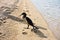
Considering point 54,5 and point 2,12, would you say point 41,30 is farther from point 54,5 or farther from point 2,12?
point 54,5

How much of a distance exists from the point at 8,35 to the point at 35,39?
3.52ft

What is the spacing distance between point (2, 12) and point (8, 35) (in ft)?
10.0

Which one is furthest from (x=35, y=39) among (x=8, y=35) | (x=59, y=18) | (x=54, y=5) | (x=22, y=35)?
(x=54, y=5)

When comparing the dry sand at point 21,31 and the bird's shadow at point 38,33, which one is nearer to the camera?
the dry sand at point 21,31

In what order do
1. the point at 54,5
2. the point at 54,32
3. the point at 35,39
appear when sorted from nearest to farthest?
the point at 35,39, the point at 54,32, the point at 54,5

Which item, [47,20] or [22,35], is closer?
[22,35]

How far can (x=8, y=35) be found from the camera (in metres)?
6.83

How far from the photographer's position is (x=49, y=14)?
408 inches

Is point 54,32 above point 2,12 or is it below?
below

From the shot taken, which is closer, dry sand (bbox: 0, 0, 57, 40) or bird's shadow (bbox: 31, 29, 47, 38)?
dry sand (bbox: 0, 0, 57, 40)

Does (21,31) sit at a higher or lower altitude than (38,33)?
higher

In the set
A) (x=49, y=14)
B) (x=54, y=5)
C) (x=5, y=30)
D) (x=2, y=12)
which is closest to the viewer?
(x=5, y=30)

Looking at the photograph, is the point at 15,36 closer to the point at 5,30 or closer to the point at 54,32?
the point at 5,30

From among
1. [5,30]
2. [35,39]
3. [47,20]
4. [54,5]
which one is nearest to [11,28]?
[5,30]
